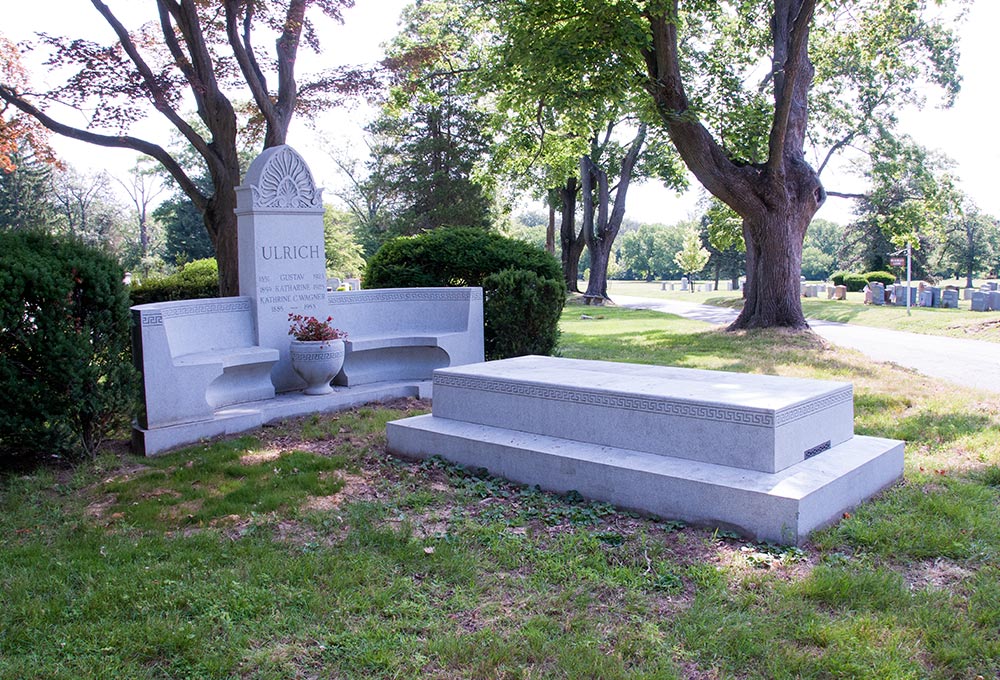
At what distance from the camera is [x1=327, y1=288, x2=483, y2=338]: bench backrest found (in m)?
9.73

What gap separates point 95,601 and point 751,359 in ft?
34.0

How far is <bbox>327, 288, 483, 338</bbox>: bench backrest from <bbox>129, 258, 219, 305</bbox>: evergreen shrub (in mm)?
7036

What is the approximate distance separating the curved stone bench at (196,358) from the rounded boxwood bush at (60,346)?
0.34m

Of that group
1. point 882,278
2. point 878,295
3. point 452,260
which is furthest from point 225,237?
point 882,278

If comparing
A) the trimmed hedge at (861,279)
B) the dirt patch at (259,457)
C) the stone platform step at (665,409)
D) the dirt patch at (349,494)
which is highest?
the trimmed hedge at (861,279)

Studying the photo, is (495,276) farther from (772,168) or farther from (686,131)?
(772,168)

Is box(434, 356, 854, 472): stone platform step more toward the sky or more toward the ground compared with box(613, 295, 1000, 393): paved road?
more toward the sky

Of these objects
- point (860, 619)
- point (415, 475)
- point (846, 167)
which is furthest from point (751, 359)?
point (846, 167)

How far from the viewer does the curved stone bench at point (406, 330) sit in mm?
9344

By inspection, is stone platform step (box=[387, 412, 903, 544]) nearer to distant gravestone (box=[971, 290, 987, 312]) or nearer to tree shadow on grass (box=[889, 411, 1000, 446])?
tree shadow on grass (box=[889, 411, 1000, 446])

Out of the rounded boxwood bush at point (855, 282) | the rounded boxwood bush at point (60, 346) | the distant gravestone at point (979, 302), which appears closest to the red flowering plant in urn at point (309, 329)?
the rounded boxwood bush at point (60, 346)

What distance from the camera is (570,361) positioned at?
23.6 ft

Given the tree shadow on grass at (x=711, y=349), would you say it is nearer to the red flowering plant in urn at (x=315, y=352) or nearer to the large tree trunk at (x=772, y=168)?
the large tree trunk at (x=772, y=168)

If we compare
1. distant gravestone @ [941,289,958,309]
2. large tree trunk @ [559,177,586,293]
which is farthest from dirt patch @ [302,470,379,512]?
large tree trunk @ [559,177,586,293]
